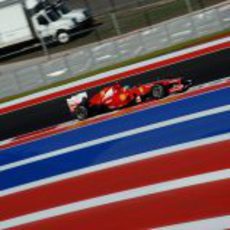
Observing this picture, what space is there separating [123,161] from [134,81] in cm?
805

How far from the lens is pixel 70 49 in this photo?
30422mm

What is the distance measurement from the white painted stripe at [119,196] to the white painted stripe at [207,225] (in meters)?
1.48

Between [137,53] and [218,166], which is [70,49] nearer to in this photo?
[137,53]

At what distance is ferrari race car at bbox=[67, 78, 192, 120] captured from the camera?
17.9m

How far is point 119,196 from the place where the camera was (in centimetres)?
1216

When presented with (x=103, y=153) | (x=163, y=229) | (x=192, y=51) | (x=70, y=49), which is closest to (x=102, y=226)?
(x=163, y=229)

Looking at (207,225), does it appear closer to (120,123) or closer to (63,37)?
(120,123)

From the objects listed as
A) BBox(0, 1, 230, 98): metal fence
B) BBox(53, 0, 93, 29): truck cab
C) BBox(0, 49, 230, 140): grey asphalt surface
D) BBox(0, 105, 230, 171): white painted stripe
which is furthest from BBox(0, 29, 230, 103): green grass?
BBox(0, 105, 230, 171): white painted stripe

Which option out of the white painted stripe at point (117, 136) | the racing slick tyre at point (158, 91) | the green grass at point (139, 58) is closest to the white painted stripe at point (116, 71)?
the green grass at point (139, 58)

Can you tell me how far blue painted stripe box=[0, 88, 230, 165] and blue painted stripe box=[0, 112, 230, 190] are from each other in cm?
101

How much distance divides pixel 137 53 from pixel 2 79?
22.2 ft

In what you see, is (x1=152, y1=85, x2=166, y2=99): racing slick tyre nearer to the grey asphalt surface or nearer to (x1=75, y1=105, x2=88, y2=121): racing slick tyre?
the grey asphalt surface

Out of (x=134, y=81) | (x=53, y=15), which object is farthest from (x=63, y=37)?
(x=134, y=81)

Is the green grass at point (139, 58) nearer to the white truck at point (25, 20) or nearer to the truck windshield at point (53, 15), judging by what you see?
the white truck at point (25, 20)
